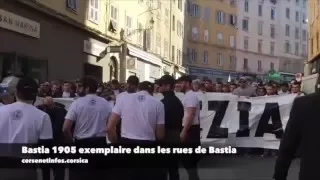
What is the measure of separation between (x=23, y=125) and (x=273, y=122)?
907 centimetres

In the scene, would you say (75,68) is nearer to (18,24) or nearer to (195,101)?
(18,24)

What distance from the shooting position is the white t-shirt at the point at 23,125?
18.9 ft

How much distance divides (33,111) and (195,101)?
4.90 meters

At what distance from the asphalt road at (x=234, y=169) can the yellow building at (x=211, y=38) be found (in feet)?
180

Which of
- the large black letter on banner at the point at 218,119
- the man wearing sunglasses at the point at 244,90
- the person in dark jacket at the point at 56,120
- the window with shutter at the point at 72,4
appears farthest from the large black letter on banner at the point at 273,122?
the window with shutter at the point at 72,4

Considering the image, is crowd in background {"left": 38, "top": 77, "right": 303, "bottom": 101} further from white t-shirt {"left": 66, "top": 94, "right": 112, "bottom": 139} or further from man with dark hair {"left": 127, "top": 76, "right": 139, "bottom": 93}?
white t-shirt {"left": 66, "top": 94, "right": 112, "bottom": 139}

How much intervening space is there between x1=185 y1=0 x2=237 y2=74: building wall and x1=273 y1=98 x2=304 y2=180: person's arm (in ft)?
208

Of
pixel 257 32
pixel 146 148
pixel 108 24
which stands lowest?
pixel 146 148

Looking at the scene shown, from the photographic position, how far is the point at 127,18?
36438mm

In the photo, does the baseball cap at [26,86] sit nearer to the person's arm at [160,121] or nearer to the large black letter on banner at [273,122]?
the person's arm at [160,121]

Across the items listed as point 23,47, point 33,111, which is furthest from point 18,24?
point 33,111

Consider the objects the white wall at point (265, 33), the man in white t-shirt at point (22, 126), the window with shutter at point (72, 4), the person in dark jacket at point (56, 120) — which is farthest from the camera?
the white wall at point (265, 33)

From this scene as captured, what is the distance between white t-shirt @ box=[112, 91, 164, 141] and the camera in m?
7.96

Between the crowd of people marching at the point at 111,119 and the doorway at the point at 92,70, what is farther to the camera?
the doorway at the point at 92,70
